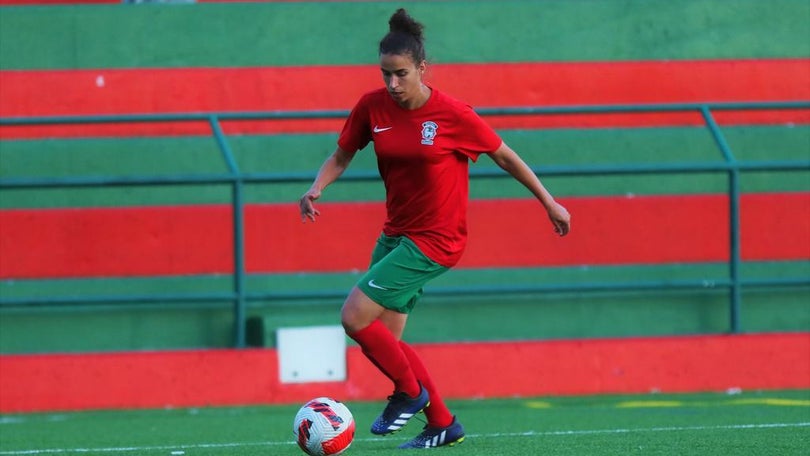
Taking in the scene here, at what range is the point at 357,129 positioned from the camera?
6.55 meters

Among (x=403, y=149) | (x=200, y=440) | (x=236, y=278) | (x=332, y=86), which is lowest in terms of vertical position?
(x=200, y=440)

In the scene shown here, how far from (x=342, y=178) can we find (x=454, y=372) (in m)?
1.50

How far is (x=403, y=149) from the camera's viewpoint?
20.7 ft

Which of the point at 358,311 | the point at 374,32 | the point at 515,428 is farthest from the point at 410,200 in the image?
the point at 374,32

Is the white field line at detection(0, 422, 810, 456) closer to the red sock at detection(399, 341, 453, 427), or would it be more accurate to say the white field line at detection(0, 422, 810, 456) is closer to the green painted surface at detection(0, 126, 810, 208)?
the red sock at detection(399, 341, 453, 427)

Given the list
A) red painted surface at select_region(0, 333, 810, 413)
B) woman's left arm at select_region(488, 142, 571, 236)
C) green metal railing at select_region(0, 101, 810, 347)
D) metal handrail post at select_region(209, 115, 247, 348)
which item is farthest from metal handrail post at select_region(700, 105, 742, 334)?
woman's left arm at select_region(488, 142, 571, 236)

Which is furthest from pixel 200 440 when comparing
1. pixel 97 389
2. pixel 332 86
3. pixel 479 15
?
pixel 479 15

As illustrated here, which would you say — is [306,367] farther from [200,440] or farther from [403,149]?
[403,149]

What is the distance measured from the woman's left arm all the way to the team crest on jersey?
34 cm

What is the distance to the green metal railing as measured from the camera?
9617 mm

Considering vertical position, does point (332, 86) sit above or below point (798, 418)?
above

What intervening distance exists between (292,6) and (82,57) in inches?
63.8

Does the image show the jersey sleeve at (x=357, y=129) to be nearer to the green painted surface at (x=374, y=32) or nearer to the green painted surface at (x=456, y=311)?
the green painted surface at (x=456, y=311)

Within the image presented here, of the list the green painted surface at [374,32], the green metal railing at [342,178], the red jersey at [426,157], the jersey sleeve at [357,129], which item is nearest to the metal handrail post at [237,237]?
the green metal railing at [342,178]
